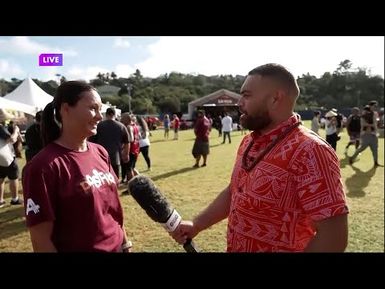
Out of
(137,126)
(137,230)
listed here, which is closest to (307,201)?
(137,230)

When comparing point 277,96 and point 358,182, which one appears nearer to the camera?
point 277,96

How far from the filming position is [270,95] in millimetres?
2031

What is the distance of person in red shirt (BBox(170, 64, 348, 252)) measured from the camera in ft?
5.68

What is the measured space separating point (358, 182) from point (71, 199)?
8444mm

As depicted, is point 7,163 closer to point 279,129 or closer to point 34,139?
point 34,139

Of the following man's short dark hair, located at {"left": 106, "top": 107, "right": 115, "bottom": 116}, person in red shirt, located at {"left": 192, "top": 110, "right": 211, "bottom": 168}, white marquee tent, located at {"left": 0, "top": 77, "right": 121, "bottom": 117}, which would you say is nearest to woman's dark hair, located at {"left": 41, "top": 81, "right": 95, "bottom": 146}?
man's short dark hair, located at {"left": 106, "top": 107, "right": 115, "bottom": 116}

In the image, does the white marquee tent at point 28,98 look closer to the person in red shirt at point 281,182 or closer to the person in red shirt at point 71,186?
the person in red shirt at point 71,186

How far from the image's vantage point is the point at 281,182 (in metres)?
1.86

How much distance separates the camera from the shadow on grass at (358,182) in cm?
798

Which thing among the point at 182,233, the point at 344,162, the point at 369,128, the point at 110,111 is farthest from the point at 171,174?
the point at 182,233

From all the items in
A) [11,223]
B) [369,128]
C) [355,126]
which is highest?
[369,128]

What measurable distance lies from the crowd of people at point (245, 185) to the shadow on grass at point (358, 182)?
633cm

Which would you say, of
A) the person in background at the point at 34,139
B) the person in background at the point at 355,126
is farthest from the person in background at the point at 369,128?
the person in background at the point at 34,139
